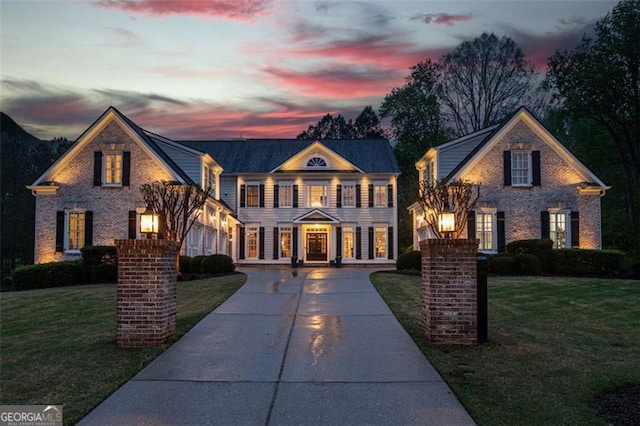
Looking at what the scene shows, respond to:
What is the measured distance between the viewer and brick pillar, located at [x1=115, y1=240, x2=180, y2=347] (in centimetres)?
896

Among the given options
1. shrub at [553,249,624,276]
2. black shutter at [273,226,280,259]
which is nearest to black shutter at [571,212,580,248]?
shrub at [553,249,624,276]

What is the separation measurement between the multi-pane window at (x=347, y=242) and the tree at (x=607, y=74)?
14.3 metres

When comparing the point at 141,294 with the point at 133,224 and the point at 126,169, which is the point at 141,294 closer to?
the point at 133,224

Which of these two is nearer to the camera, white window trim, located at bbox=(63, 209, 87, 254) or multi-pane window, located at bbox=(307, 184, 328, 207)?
white window trim, located at bbox=(63, 209, 87, 254)

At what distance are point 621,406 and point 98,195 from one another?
23.3 metres

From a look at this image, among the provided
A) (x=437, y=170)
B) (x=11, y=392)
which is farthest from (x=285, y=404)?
(x=437, y=170)

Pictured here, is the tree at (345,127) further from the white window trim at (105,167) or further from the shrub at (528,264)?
the shrub at (528,264)

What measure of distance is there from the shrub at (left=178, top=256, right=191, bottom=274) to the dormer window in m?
12.1

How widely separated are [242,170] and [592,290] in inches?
883

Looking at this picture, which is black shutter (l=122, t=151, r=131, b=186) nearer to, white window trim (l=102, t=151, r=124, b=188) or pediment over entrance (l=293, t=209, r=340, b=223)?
white window trim (l=102, t=151, r=124, b=188)

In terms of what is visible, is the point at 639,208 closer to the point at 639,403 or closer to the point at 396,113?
the point at 396,113

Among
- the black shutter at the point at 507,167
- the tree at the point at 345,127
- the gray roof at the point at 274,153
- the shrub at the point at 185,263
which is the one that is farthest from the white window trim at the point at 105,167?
the tree at the point at 345,127

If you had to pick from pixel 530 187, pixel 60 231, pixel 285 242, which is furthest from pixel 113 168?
pixel 530 187

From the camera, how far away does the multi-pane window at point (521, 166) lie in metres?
25.4
